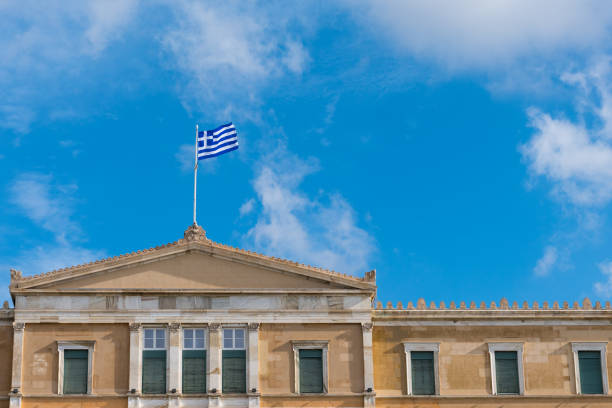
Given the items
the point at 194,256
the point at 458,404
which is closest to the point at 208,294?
the point at 194,256

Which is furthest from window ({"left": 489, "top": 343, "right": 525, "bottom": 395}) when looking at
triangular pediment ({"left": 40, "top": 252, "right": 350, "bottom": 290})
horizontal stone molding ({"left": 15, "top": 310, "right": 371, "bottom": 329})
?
triangular pediment ({"left": 40, "top": 252, "right": 350, "bottom": 290})

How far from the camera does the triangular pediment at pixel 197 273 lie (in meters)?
45.9

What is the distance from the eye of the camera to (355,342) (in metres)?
46.1

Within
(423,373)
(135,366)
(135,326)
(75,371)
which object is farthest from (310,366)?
(75,371)

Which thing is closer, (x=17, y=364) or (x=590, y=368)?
(x=17, y=364)

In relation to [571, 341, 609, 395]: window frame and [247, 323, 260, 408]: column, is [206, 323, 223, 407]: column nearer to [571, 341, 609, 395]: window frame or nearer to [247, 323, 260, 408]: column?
[247, 323, 260, 408]: column

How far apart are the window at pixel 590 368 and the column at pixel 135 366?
58.5 ft

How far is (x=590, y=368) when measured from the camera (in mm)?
47500

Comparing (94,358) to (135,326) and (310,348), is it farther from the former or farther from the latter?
(310,348)

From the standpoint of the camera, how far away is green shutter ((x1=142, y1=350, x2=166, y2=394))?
45031 millimetres

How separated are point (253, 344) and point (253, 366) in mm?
884

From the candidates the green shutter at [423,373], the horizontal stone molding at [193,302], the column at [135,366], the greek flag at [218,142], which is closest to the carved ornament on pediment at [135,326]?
the column at [135,366]

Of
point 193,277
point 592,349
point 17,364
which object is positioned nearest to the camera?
point 17,364

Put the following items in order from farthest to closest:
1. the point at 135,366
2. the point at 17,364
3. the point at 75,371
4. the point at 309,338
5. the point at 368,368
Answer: the point at 309,338 < the point at 368,368 < the point at 75,371 < the point at 135,366 < the point at 17,364
